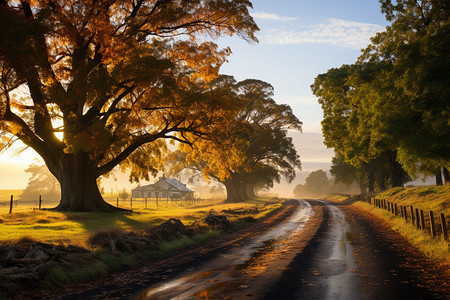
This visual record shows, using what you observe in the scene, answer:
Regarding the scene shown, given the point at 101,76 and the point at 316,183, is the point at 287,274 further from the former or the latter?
the point at 316,183

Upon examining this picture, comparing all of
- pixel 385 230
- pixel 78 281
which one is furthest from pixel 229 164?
pixel 78 281

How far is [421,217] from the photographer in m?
14.7

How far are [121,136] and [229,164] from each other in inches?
332

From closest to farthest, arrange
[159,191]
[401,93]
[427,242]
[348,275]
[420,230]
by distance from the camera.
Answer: [348,275] → [427,242] → [420,230] → [401,93] → [159,191]

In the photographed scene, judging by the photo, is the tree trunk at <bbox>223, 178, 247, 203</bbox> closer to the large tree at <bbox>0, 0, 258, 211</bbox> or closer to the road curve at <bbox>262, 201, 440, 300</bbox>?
the large tree at <bbox>0, 0, 258, 211</bbox>

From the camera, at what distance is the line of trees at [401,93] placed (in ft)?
54.9

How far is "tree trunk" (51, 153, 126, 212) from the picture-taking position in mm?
23984

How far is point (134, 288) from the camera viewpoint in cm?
719

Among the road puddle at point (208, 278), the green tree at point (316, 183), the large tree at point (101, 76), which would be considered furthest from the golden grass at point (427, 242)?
the green tree at point (316, 183)

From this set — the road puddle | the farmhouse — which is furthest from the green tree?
the road puddle

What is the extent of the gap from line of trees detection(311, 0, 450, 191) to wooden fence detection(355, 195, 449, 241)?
4.14 meters

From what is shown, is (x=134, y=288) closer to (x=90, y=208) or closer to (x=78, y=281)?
(x=78, y=281)

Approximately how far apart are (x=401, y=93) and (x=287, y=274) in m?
18.1

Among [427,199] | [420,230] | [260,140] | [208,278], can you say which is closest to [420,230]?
[420,230]
